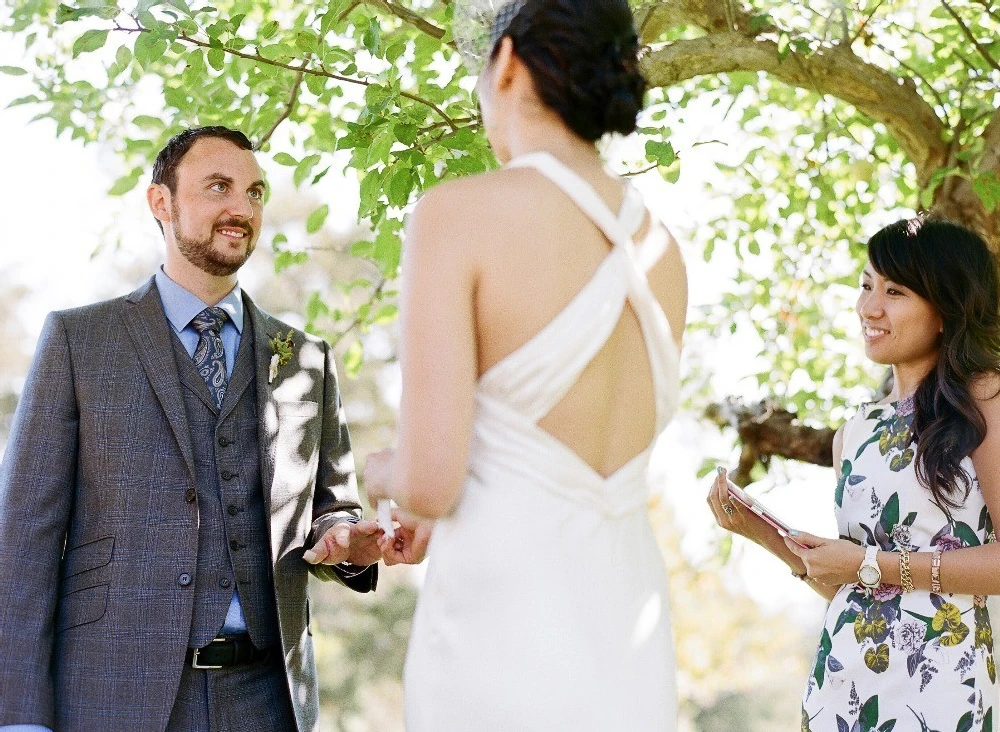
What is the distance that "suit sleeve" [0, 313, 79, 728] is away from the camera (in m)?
2.59

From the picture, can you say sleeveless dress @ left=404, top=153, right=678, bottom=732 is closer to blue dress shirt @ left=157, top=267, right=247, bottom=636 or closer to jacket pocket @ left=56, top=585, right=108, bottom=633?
jacket pocket @ left=56, top=585, right=108, bottom=633

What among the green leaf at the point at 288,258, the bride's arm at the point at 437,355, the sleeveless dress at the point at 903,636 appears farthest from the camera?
the green leaf at the point at 288,258

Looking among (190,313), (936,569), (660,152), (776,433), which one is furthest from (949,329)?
(776,433)

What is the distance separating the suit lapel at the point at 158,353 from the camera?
9.14 feet

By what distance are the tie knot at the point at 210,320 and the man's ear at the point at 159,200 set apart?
0.28 m

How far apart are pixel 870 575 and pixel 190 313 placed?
5.49ft

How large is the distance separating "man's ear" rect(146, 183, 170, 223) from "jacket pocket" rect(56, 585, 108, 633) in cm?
92

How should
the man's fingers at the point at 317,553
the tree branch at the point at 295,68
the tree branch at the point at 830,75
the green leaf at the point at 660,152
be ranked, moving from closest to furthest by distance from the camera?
the man's fingers at the point at 317,553, the tree branch at the point at 295,68, the green leaf at the point at 660,152, the tree branch at the point at 830,75

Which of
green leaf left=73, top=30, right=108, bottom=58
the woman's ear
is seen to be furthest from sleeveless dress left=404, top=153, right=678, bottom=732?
green leaf left=73, top=30, right=108, bottom=58

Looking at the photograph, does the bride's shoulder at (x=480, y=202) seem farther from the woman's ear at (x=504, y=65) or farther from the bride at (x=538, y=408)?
the woman's ear at (x=504, y=65)

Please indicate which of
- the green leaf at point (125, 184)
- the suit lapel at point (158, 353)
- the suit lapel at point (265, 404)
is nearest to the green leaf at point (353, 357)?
the green leaf at point (125, 184)

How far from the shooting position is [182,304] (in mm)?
2986

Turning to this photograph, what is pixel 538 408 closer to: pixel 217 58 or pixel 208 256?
pixel 208 256

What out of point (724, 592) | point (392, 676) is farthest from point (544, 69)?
point (392, 676)
